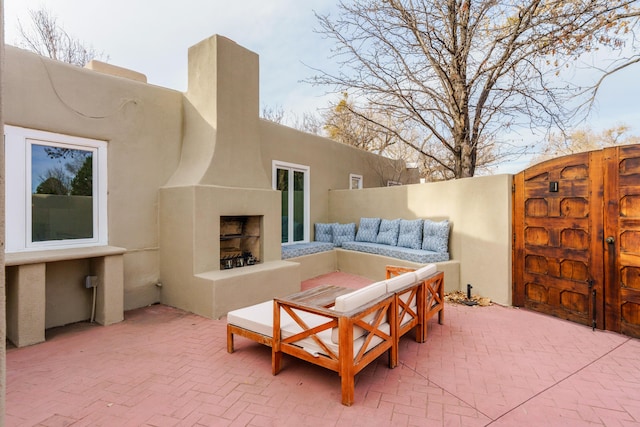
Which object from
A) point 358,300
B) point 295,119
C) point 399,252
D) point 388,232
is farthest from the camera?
point 295,119

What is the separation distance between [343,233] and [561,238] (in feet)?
15.5

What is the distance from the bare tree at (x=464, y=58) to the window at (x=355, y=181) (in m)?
2.37

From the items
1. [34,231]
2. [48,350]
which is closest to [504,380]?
[48,350]

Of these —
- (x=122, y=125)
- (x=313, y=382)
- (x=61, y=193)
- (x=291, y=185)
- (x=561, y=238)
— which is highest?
(x=122, y=125)

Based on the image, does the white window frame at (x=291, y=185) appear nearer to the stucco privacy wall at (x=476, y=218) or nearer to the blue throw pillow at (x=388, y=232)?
the blue throw pillow at (x=388, y=232)

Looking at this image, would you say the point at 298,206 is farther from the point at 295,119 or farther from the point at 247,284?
the point at 295,119

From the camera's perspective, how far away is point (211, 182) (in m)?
4.98

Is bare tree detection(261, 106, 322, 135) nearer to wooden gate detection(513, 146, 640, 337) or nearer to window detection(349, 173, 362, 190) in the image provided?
window detection(349, 173, 362, 190)

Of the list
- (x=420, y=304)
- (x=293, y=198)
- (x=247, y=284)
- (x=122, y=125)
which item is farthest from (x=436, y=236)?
(x=122, y=125)

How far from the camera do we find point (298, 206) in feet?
26.7

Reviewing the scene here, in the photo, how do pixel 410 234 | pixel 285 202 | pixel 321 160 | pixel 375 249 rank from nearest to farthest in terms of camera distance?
pixel 410 234 < pixel 375 249 < pixel 285 202 < pixel 321 160

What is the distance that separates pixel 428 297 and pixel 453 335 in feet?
1.90

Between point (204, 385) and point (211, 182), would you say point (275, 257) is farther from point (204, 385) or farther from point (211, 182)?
point (204, 385)

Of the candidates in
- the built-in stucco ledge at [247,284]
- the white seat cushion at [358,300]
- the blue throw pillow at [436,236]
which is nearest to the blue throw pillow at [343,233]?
the blue throw pillow at [436,236]
